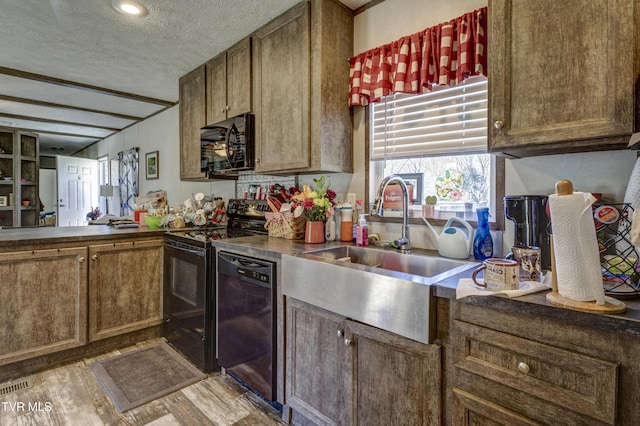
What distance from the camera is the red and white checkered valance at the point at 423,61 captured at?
157cm

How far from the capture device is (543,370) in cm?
90

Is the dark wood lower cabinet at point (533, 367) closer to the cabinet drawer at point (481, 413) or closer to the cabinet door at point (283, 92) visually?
the cabinet drawer at point (481, 413)

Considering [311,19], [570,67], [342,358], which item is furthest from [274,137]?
[570,67]

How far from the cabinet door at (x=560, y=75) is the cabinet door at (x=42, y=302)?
A: 8.94 ft

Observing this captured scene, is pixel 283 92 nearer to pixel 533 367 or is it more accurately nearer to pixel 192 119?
pixel 192 119

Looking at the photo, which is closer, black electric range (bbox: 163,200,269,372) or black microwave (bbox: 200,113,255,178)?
black electric range (bbox: 163,200,269,372)

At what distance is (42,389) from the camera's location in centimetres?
204

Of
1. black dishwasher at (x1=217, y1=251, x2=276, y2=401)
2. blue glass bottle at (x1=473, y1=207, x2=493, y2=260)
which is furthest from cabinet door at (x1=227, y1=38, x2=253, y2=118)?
blue glass bottle at (x1=473, y1=207, x2=493, y2=260)

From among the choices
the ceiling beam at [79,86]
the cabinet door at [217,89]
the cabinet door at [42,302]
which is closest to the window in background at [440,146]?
the cabinet door at [217,89]

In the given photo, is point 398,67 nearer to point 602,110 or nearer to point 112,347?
point 602,110

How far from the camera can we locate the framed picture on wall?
4.59 meters

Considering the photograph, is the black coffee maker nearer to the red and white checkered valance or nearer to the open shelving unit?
the red and white checkered valance

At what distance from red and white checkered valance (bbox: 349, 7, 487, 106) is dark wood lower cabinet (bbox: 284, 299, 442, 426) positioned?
4.20ft

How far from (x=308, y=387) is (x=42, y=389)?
175 cm
